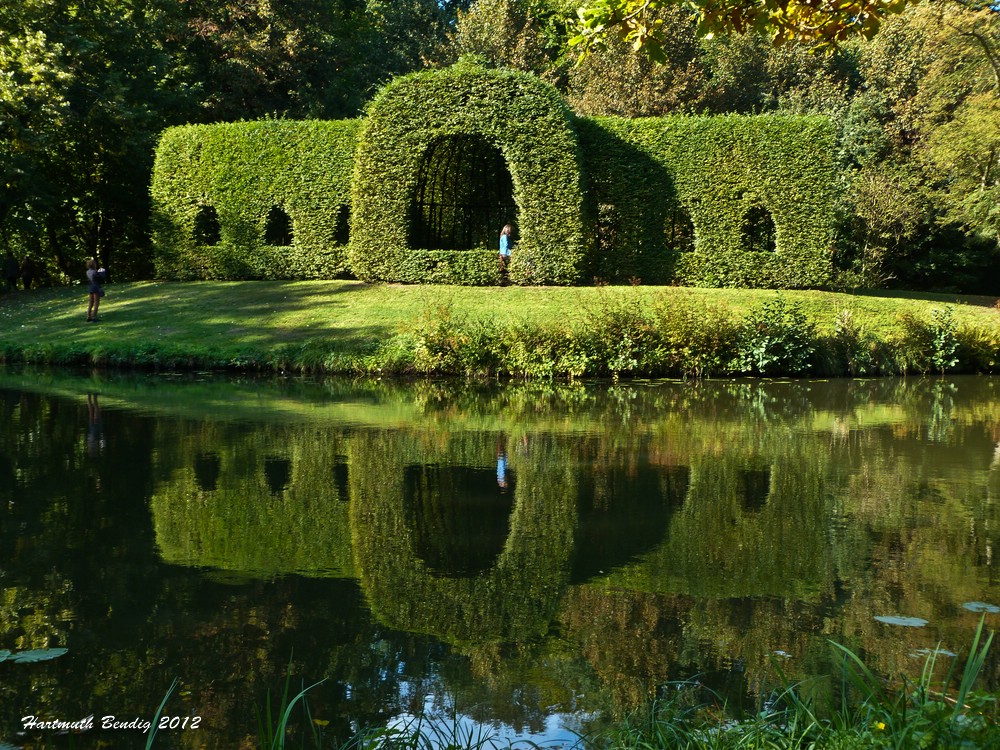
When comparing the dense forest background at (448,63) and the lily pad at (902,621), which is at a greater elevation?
the dense forest background at (448,63)

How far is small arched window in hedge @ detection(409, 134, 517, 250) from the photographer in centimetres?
2669

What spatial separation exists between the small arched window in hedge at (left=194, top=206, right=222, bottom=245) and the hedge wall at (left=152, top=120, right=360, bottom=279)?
36 millimetres

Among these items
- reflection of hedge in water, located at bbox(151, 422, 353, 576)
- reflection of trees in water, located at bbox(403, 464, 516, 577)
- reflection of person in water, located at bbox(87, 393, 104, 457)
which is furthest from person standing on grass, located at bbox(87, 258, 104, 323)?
reflection of trees in water, located at bbox(403, 464, 516, 577)

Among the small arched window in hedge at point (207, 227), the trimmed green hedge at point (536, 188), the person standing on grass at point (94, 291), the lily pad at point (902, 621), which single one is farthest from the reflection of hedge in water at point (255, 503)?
the small arched window in hedge at point (207, 227)

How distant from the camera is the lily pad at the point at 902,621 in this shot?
5102 millimetres

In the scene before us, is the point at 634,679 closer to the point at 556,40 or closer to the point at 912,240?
the point at 912,240

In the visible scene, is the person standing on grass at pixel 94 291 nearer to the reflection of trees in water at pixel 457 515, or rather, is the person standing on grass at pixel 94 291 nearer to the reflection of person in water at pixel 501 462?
the reflection of person in water at pixel 501 462

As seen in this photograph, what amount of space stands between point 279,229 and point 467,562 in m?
22.2

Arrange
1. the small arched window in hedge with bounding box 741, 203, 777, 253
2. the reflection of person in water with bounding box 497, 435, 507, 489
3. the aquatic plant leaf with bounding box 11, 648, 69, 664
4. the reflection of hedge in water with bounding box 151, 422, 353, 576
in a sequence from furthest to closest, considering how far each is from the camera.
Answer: the small arched window in hedge with bounding box 741, 203, 777, 253, the reflection of person in water with bounding box 497, 435, 507, 489, the reflection of hedge in water with bounding box 151, 422, 353, 576, the aquatic plant leaf with bounding box 11, 648, 69, 664

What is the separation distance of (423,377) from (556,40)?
24372 mm

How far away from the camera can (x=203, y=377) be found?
17.3 metres

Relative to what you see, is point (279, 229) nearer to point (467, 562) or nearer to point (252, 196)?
point (252, 196)

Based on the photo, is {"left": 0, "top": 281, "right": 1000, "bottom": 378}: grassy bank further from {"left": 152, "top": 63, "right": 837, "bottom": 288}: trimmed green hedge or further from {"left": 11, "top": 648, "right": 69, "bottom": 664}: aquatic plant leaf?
{"left": 11, "top": 648, "right": 69, "bottom": 664}: aquatic plant leaf

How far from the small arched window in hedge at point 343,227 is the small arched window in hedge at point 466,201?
1966mm
